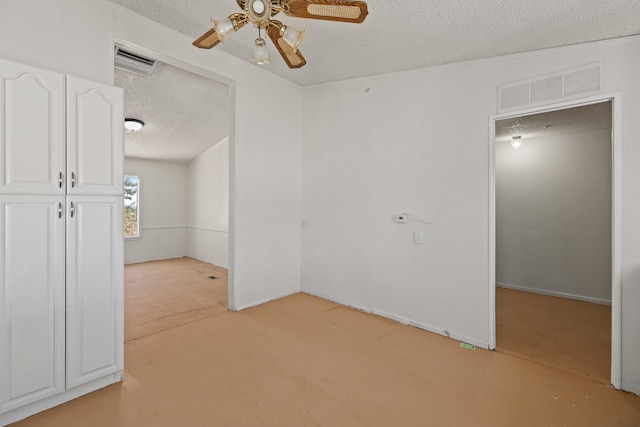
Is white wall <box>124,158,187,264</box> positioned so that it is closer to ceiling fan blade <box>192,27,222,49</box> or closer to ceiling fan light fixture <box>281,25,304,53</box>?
ceiling fan blade <box>192,27,222,49</box>

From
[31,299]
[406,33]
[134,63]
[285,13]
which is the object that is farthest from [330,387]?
[134,63]

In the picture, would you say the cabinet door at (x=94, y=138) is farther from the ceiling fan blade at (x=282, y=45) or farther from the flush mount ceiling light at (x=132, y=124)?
the flush mount ceiling light at (x=132, y=124)

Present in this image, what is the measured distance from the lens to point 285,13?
1.71m

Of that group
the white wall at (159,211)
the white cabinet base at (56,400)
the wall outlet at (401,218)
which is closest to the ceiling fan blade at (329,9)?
the wall outlet at (401,218)

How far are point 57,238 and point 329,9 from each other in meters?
2.13

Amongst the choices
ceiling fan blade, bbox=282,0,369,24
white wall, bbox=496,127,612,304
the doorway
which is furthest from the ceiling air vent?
white wall, bbox=496,127,612,304

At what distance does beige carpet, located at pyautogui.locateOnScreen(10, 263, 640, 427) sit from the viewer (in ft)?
6.04

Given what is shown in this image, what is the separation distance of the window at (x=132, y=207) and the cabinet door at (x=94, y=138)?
4.99 metres

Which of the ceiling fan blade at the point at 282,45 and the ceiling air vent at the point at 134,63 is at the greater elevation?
the ceiling air vent at the point at 134,63

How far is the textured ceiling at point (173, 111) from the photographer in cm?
379

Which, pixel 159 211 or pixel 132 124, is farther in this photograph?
pixel 159 211

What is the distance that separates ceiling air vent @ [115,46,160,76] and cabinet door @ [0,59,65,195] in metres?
1.36

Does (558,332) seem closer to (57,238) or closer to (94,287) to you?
(94,287)

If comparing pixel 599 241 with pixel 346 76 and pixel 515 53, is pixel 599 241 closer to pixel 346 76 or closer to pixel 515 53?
pixel 515 53
